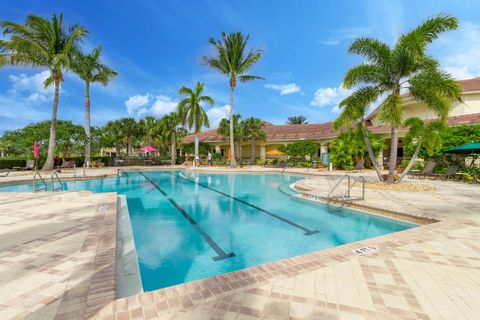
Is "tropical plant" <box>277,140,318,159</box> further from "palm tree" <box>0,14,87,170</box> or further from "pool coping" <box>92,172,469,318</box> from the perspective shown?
"pool coping" <box>92,172,469,318</box>

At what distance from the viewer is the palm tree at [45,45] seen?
1578 cm

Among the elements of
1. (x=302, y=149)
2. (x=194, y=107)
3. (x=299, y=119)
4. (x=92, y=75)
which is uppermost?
(x=299, y=119)

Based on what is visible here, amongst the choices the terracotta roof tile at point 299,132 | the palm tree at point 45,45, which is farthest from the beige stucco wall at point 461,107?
the palm tree at point 45,45

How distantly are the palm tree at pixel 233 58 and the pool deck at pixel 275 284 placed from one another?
21060 mm

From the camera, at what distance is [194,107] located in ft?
86.3

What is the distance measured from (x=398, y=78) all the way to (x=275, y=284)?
11.5 meters

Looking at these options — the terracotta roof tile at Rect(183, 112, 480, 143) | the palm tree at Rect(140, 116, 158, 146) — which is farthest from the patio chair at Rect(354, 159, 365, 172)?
the palm tree at Rect(140, 116, 158, 146)

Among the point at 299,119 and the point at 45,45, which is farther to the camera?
the point at 299,119

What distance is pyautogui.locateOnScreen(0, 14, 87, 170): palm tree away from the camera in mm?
15781

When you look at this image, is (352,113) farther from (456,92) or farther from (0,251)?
(0,251)

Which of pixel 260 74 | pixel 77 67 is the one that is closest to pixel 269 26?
pixel 260 74

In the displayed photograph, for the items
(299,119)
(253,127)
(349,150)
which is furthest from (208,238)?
(299,119)

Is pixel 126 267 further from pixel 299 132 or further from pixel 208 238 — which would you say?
pixel 299 132

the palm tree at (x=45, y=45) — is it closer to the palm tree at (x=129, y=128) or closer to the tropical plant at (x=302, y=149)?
the palm tree at (x=129, y=128)
